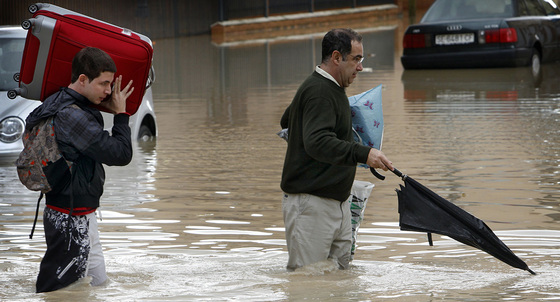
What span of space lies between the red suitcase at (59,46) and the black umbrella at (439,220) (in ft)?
4.78

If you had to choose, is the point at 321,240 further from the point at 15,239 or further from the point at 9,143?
the point at 9,143

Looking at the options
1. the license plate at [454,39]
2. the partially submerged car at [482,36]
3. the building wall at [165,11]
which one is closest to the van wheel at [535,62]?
the partially submerged car at [482,36]

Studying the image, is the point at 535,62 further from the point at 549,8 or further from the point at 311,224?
the point at 311,224

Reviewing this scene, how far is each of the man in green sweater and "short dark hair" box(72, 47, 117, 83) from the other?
3.24ft

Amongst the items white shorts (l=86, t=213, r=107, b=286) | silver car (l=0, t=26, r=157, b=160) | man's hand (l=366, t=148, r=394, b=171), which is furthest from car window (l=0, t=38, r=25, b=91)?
man's hand (l=366, t=148, r=394, b=171)

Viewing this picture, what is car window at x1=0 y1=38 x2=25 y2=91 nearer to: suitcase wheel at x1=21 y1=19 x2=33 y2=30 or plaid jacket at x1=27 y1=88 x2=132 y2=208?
suitcase wheel at x1=21 y1=19 x2=33 y2=30

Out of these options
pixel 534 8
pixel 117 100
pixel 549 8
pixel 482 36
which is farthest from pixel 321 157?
pixel 549 8

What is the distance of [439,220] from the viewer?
5457mm

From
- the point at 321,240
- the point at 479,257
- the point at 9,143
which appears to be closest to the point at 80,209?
the point at 321,240

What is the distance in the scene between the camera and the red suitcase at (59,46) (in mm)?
5012

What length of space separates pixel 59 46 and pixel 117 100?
0.40m

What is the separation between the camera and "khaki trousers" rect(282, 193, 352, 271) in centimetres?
527

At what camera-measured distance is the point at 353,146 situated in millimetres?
5008

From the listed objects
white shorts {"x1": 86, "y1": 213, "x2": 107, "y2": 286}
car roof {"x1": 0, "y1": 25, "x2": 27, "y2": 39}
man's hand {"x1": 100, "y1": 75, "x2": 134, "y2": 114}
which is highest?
car roof {"x1": 0, "y1": 25, "x2": 27, "y2": 39}
